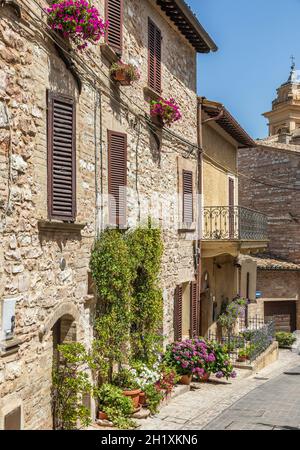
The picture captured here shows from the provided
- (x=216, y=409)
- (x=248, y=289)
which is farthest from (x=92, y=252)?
(x=248, y=289)

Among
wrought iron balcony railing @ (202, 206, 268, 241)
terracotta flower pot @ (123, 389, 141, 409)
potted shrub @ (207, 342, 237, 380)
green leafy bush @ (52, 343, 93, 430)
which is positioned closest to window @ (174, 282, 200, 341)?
potted shrub @ (207, 342, 237, 380)

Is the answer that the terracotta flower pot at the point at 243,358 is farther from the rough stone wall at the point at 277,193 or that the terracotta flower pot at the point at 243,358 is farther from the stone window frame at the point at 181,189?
the rough stone wall at the point at 277,193

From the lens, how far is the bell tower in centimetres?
3416

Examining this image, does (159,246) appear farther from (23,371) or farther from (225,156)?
(225,156)

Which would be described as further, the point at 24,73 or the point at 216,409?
the point at 216,409

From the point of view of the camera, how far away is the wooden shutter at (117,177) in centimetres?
1024

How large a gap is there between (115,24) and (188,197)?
543 cm

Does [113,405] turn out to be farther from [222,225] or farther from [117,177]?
[222,225]

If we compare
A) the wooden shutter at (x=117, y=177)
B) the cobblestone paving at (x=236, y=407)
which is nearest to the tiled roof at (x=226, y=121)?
the wooden shutter at (x=117, y=177)

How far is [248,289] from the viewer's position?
18.1 metres

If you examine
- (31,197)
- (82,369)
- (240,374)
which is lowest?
(240,374)

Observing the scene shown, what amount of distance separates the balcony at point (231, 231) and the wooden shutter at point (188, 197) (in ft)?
3.14

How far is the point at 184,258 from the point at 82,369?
5876 mm

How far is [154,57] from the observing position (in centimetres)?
1242
